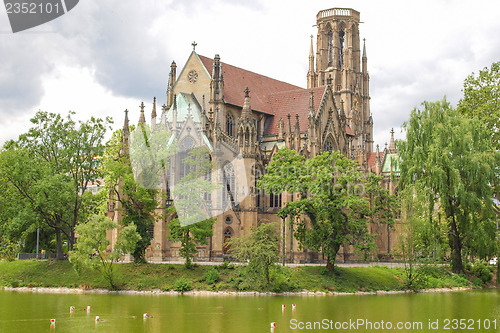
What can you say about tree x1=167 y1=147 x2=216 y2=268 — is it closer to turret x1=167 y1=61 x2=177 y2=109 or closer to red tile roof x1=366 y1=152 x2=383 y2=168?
turret x1=167 y1=61 x2=177 y2=109

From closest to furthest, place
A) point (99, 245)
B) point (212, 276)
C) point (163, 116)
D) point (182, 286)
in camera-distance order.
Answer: point (182, 286) < point (99, 245) < point (212, 276) < point (163, 116)

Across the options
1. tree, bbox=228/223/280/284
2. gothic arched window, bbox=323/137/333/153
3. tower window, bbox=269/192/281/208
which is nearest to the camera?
tree, bbox=228/223/280/284

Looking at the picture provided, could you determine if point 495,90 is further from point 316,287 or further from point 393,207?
point 316,287

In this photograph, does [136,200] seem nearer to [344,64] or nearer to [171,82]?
[171,82]

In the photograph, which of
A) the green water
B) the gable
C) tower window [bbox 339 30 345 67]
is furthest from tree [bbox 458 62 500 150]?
tower window [bbox 339 30 345 67]

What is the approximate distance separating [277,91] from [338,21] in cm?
2122

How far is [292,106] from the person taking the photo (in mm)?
75375

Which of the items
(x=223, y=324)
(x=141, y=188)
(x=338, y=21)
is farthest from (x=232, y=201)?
(x=338, y=21)

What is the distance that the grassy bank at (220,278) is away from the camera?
45.3 metres

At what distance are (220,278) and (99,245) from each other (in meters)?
9.32

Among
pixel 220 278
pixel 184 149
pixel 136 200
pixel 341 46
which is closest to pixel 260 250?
pixel 220 278

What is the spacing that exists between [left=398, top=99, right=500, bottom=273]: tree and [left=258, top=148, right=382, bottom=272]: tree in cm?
448

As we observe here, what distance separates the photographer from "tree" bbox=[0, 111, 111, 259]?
50.6 metres

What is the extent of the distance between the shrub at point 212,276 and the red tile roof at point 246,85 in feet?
90.3
